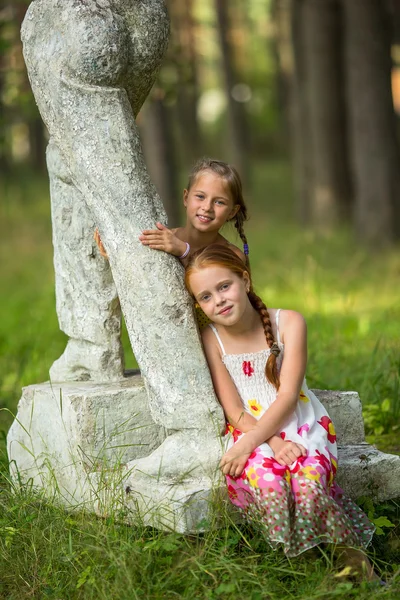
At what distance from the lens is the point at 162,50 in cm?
408

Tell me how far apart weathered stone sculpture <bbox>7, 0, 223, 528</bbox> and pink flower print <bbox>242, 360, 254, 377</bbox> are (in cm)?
17

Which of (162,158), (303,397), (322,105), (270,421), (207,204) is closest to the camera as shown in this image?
Result: (270,421)

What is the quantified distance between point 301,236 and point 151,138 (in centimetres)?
264

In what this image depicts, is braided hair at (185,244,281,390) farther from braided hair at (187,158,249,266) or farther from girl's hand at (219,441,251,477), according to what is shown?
girl's hand at (219,441,251,477)

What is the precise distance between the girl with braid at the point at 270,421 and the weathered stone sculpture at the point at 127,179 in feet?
0.36

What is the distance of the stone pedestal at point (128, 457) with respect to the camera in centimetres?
363

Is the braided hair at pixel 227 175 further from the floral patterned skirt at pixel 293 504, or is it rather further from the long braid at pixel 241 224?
the floral patterned skirt at pixel 293 504

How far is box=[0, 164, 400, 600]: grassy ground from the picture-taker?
3.43 metres

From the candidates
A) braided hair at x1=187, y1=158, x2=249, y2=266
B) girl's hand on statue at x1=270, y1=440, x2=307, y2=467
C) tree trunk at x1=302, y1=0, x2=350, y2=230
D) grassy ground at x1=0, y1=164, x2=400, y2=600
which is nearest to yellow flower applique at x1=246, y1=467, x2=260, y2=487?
girl's hand on statue at x1=270, y1=440, x2=307, y2=467

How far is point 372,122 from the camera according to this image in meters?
11.5

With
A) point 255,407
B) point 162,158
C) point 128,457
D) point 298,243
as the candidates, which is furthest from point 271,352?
point 162,158

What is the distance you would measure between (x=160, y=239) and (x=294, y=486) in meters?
1.16

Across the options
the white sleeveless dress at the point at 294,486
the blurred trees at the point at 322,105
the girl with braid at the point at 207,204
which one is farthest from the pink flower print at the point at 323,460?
the blurred trees at the point at 322,105

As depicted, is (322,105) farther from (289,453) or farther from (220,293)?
(289,453)
